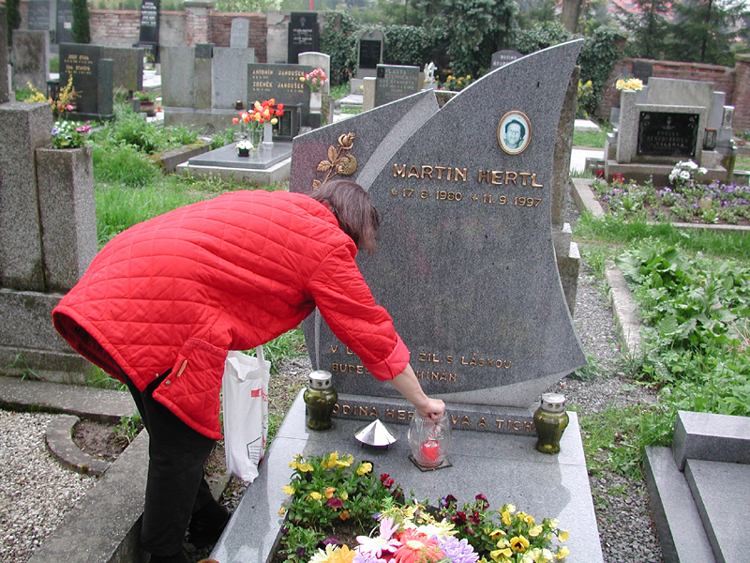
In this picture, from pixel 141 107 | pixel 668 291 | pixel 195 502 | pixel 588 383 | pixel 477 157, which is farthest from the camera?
pixel 141 107

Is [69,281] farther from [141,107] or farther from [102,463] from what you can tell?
[141,107]

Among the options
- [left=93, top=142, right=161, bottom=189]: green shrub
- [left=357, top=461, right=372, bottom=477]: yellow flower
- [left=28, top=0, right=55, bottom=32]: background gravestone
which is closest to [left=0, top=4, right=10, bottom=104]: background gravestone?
[left=357, top=461, right=372, bottom=477]: yellow flower

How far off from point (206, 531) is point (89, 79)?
10867 millimetres

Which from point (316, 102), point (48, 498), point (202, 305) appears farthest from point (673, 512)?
point (316, 102)

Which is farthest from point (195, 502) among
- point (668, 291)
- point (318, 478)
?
point (668, 291)

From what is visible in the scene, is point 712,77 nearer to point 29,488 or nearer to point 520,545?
point 520,545

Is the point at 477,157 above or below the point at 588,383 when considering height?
above

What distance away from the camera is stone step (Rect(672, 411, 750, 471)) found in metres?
2.96

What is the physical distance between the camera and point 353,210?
2.33 meters

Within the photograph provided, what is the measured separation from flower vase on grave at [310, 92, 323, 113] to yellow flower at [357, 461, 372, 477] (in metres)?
10.1

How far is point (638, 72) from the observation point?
20453mm

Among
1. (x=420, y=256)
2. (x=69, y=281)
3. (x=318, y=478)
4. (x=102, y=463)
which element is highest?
(x=420, y=256)

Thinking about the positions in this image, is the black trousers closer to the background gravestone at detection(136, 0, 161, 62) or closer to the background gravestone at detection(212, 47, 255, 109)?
the background gravestone at detection(212, 47, 255, 109)

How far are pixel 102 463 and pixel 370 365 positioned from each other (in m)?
1.46
